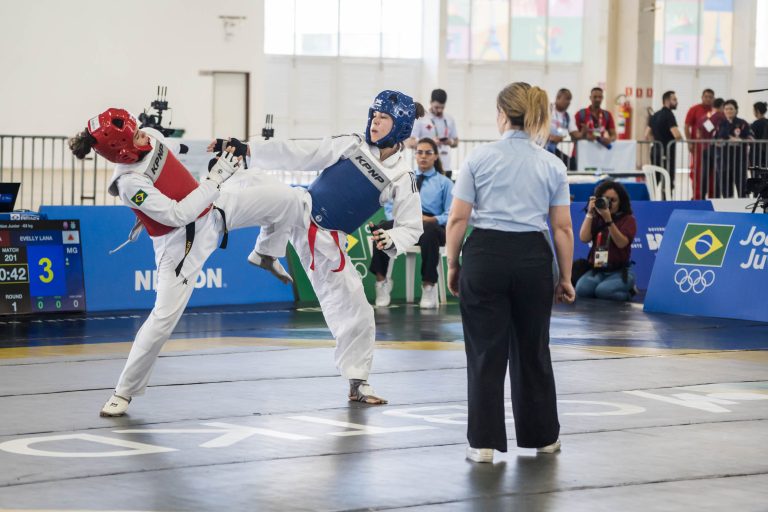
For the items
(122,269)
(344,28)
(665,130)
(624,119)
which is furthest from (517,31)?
(122,269)

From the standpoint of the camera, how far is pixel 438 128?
1864cm

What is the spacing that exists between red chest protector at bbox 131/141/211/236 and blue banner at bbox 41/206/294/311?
561 centimetres

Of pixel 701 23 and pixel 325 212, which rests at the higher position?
pixel 701 23

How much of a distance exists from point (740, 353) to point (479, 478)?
5.08 metres

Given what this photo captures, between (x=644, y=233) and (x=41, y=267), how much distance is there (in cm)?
769

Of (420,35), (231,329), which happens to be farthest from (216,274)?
(420,35)

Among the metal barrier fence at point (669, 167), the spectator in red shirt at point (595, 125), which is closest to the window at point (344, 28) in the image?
the metal barrier fence at point (669, 167)

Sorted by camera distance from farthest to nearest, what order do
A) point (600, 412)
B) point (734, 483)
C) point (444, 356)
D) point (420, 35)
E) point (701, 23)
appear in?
point (701, 23) → point (420, 35) → point (444, 356) → point (600, 412) → point (734, 483)

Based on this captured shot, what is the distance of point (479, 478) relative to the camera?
5.91m

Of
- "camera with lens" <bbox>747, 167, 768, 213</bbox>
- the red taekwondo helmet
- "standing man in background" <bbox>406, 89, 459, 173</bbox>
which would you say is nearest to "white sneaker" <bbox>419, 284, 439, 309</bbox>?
"camera with lens" <bbox>747, 167, 768, 213</bbox>

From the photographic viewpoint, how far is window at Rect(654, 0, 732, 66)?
31656mm

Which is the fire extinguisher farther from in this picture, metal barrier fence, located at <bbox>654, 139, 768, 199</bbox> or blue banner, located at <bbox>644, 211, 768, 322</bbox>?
blue banner, located at <bbox>644, 211, 768, 322</bbox>

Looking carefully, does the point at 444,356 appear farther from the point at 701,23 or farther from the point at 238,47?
the point at 701,23

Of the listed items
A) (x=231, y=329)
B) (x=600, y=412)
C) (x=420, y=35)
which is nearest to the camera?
(x=600, y=412)
